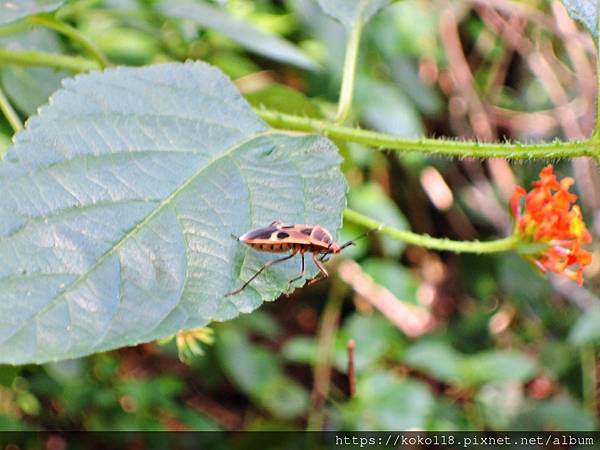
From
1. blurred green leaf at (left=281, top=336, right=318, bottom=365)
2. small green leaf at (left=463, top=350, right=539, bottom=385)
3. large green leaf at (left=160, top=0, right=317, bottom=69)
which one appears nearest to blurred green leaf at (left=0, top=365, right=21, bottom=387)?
large green leaf at (left=160, top=0, right=317, bottom=69)

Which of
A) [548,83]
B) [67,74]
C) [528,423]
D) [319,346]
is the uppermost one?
[67,74]

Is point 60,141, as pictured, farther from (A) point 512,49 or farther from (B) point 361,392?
(A) point 512,49

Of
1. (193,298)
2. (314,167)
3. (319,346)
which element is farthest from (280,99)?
(319,346)

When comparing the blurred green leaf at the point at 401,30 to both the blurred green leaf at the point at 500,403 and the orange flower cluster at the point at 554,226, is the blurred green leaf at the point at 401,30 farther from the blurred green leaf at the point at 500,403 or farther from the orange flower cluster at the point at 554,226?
the orange flower cluster at the point at 554,226

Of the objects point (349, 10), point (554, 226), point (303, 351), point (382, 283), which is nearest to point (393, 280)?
point (382, 283)

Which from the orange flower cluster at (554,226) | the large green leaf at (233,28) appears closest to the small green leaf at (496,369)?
the large green leaf at (233,28)
